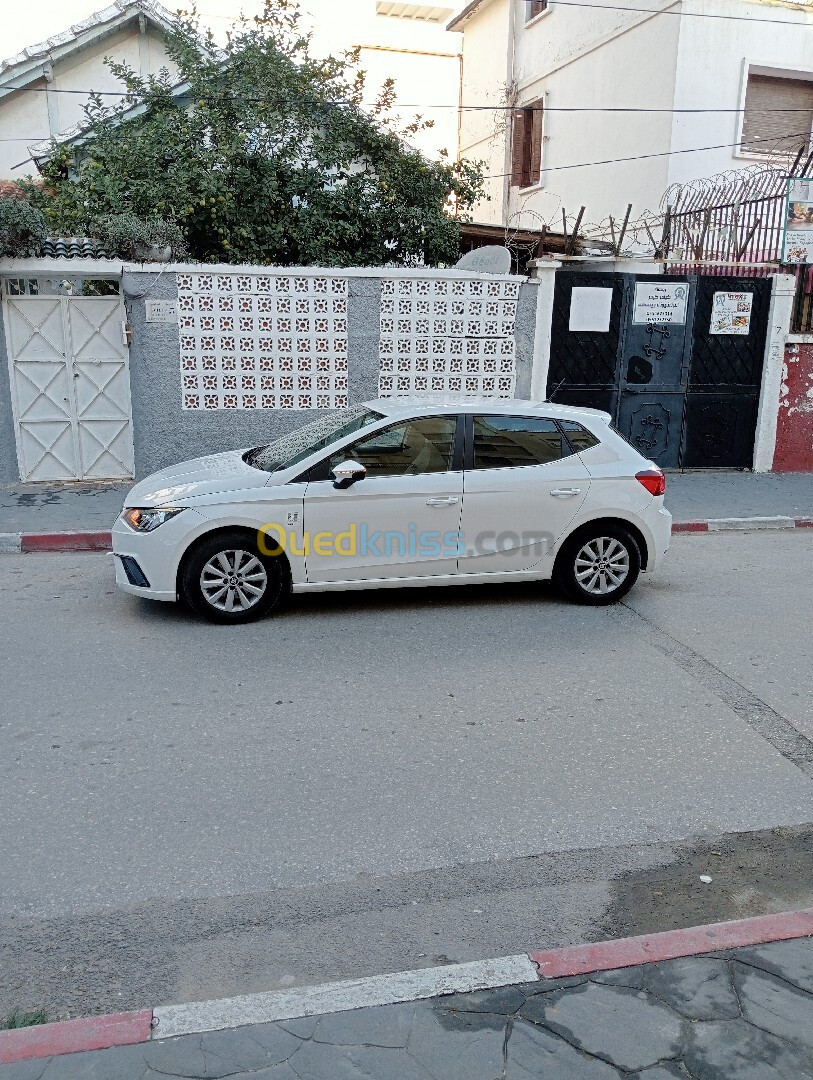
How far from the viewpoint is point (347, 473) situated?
631 cm

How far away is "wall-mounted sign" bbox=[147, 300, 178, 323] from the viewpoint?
34.6 ft

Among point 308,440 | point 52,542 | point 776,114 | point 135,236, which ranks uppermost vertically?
point 776,114

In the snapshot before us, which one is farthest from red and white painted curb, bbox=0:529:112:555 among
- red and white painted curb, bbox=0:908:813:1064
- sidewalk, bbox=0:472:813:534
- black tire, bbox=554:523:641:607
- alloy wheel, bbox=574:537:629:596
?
red and white painted curb, bbox=0:908:813:1064

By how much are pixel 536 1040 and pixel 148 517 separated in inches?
178

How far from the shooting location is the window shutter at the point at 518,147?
2050cm

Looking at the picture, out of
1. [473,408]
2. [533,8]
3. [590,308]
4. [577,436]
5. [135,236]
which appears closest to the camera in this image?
[473,408]

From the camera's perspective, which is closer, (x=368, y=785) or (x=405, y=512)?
(x=368, y=785)

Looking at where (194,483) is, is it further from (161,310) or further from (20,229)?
(20,229)

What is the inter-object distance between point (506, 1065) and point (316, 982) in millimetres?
695

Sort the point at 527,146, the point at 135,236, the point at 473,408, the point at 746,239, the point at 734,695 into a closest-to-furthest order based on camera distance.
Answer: the point at 734,695 → the point at 473,408 → the point at 135,236 → the point at 746,239 → the point at 527,146

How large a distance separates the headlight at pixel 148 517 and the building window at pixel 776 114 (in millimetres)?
13666

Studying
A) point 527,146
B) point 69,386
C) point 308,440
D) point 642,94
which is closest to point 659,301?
point 642,94

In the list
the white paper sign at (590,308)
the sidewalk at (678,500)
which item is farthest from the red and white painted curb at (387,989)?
the white paper sign at (590,308)

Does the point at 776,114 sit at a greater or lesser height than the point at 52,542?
greater
